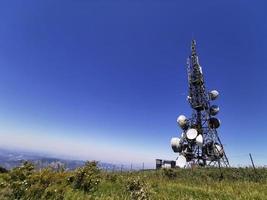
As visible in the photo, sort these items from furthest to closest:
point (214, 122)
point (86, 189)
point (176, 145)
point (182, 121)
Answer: point (182, 121) < point (176, 145) < point (214, 122) < point (86, 189)

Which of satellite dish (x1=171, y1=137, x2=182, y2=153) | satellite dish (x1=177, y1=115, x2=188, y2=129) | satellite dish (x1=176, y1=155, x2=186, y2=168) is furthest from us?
satellite dish (x1=177, y1=115, x2=188, y2=129)

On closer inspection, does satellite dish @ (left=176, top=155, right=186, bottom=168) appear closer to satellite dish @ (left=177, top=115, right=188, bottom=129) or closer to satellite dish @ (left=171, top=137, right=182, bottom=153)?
satellite dish @ (left=171, top=137, right=182, bottom=153)

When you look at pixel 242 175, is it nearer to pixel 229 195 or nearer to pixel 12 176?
pixel 229 195

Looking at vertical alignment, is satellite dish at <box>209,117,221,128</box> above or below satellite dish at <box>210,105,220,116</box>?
below

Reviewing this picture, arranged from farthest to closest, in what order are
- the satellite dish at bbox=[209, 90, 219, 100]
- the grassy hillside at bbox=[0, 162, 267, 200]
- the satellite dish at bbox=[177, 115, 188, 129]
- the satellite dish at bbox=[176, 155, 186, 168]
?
the satellite dish at bbox=[177, 115, 188, 129] → the satellite dish at bbox=[209, 90, 219, 100] → the satellite dish at bbox=[176, 155, 186, 168] → the grassy hillside at bbox=[0, 162, 267, 200]

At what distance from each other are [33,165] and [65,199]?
3461mm

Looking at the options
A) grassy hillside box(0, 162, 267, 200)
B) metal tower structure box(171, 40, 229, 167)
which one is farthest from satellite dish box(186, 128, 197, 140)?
grassy hillside box(0, 162, 267, 200)

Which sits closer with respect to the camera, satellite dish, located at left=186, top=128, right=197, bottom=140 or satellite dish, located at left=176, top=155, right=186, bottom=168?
satellite dish, located at left=176, top=155, right=186, bottom=168

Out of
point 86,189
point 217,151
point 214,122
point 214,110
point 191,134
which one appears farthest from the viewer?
point 214,110

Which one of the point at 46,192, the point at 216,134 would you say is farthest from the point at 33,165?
the point at 216,134

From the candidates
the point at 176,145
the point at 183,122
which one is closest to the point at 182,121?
the point at 183,122

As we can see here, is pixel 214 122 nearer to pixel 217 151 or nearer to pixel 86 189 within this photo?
pixel 217 151

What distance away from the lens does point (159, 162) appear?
42.9m

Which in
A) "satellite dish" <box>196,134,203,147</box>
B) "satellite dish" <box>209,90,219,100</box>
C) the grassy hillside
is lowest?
the grassy hillside
